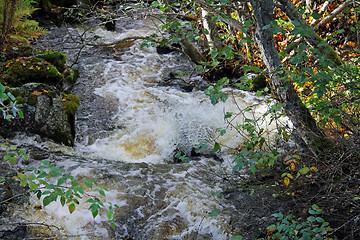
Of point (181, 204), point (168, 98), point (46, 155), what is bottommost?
point (46, 155)

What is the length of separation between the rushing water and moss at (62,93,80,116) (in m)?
0.25

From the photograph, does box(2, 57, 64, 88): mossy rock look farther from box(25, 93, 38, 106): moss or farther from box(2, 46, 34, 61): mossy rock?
box(25, 93, 38, 106): moss

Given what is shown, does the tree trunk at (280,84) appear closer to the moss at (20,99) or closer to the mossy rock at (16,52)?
the moss at (20,99)

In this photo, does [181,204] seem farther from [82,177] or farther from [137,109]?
[137,109]

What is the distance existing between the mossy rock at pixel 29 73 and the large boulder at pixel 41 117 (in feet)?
2.86

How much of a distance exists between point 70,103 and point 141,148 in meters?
2.06

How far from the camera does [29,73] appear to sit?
6465mm

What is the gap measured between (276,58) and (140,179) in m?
2.61

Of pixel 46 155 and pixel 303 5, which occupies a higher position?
pixel 303 5

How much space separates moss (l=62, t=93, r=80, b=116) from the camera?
6.18 metres

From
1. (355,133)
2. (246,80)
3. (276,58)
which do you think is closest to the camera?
(355,133)

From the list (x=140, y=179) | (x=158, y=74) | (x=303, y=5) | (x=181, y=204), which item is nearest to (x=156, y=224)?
(x=181, y=204)

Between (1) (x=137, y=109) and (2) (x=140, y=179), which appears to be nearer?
(2) (x=140, y=179)

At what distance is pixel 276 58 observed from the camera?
355cm
